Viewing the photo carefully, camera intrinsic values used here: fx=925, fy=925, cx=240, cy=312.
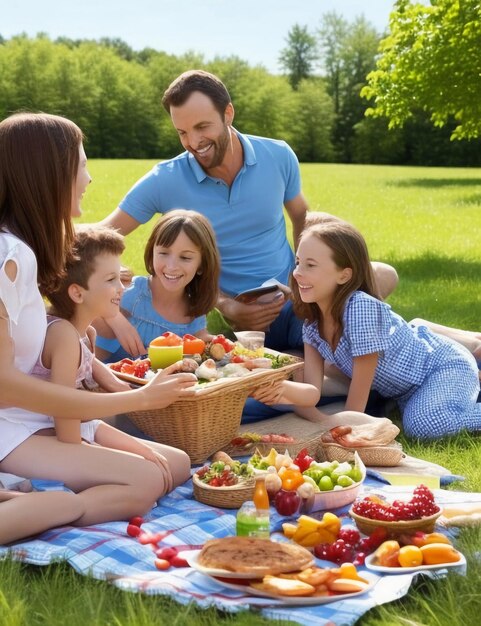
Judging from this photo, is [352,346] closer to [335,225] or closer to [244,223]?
[335,225]

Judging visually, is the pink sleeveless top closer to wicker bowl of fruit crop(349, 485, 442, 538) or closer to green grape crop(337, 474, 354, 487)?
green grape crop(337, 474, 354, 487)

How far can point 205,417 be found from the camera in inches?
164

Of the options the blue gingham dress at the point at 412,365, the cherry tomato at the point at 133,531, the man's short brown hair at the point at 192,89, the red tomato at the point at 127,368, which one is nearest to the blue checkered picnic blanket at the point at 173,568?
the cherry tomato at the point at 133,531

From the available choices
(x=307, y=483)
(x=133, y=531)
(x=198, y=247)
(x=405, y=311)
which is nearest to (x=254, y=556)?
(x=133, y=531)

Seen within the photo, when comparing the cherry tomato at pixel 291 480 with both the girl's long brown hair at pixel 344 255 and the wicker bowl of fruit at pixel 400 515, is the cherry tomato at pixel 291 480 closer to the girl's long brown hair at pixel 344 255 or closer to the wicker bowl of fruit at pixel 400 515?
the wicker bowl of fruit at pixel 400 515

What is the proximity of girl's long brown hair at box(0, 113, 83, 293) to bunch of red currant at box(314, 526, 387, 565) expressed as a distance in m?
1.45

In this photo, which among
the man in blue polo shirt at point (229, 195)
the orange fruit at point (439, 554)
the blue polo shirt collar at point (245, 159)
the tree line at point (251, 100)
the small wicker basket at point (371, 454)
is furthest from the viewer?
the tree line at point (251, 100)

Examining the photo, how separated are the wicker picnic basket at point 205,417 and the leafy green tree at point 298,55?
69941 mm

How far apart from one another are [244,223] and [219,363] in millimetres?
1879

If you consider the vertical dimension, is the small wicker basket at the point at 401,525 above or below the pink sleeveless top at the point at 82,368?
below

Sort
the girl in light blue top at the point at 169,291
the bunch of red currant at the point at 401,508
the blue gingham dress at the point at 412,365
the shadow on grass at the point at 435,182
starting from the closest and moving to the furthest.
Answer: the bunch of red currant at the point at 401,508 → the blue gingham dress at the point at 412,365 → the girl in light blue top at the point at 169,291 → the shadow on grass at the point at 435,182

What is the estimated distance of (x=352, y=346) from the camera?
4.81m

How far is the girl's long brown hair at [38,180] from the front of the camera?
3404 millimetres

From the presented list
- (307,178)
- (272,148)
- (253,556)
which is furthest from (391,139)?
(253,556)
